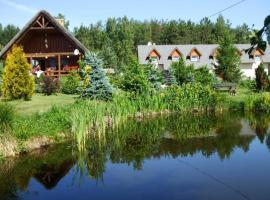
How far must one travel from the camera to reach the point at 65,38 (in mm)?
33250

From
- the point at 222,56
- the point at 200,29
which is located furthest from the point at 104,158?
the point at 200,29

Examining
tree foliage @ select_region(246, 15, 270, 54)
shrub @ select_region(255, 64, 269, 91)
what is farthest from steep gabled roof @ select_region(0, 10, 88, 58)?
tree foliage @ select_region(246, 15, 270, 54)

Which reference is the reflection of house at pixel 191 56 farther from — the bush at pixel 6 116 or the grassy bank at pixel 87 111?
the bush at pixel 6 116

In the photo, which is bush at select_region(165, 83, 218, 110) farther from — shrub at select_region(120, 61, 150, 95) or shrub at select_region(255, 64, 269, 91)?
shrub at select_region(255, 64, 269, 91)

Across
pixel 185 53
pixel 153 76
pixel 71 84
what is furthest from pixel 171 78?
pixel 185 53

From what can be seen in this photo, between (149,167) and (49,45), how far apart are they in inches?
954

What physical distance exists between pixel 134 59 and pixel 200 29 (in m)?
68.9

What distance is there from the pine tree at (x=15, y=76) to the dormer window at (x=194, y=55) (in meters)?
33.0

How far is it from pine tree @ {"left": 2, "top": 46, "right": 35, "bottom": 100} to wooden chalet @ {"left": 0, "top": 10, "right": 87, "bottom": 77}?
9541 millimetres

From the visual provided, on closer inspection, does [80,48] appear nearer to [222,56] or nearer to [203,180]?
[222,56]

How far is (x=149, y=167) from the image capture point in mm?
11508

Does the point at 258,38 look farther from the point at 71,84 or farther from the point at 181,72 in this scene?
the point at 181,72

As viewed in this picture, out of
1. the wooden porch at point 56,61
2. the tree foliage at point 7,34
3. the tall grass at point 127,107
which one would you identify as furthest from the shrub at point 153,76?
the tree foliage at point 7,34

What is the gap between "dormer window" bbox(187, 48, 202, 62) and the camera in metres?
52.0
